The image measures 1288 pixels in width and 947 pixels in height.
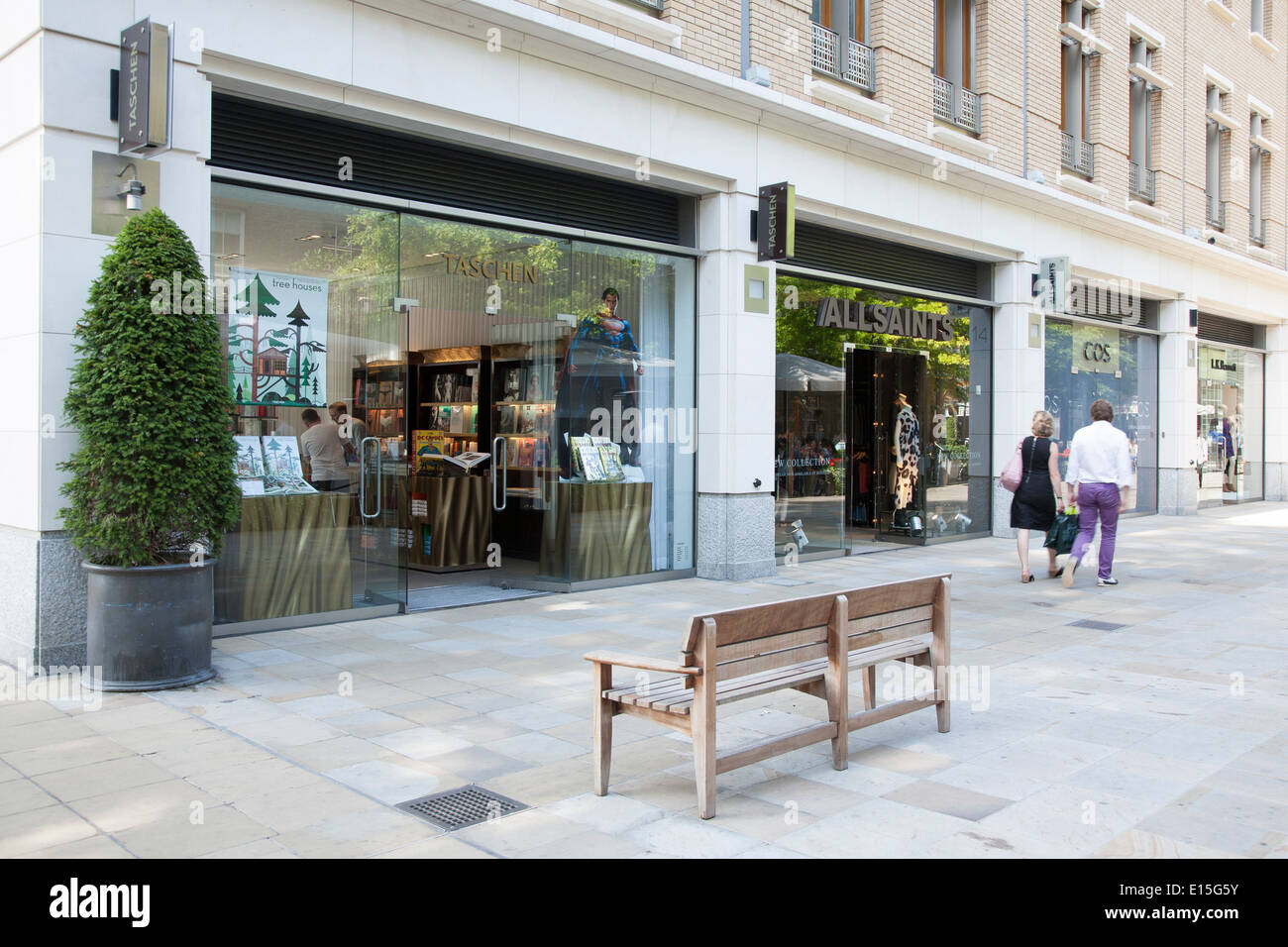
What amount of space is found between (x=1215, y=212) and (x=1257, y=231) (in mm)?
2758

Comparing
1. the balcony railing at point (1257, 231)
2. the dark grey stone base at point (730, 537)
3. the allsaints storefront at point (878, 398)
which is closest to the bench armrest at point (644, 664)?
the dark grey stone base at point (730, 537)

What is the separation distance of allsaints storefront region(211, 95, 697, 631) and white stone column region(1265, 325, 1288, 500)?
63.8 ft

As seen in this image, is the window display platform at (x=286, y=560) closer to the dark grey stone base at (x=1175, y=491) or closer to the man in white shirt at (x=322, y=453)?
the man in white shirt at (x=322, y=453)

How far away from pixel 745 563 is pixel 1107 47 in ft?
39.9

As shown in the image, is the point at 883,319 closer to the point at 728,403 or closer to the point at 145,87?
the point at 728,403

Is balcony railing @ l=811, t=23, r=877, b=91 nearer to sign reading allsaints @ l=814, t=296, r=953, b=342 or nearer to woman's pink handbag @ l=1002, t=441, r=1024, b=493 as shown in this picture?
sign reading allsaints @ l=814, t=296, r=953, b=342

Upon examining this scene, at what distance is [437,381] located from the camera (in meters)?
13.8

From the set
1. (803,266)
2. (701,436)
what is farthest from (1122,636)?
(803,266)

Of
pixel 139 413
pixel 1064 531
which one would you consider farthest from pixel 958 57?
pixel 139 413

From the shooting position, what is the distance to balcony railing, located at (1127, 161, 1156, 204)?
19153 mm

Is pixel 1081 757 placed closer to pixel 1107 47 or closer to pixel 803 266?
pixel 803 266

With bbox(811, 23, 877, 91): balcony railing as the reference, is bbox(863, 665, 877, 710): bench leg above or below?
below

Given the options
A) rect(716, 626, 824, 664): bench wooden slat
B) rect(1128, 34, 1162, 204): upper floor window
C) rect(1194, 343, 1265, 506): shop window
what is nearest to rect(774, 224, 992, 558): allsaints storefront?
rect(1128, 34, 1162, 204): upper floor window

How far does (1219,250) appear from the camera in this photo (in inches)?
840
